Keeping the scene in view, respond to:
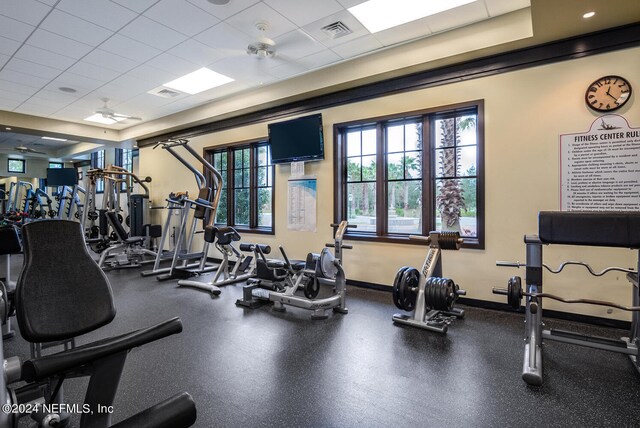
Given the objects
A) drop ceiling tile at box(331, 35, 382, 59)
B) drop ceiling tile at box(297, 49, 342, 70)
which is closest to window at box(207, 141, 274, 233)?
drop ceiling tile at box(297, 49, 342, 70)

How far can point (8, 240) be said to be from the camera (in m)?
2.78

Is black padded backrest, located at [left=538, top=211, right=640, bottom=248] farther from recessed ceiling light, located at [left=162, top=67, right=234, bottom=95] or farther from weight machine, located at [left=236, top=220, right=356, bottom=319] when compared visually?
recessed ceiling light, located at [left=162, top=67, right=234, bottom=95]

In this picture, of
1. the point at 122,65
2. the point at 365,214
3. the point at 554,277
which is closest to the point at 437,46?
the point at 365,214

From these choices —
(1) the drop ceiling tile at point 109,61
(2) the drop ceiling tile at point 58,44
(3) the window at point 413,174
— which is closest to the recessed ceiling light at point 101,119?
(1) the drop ceiling tile at point 109,61

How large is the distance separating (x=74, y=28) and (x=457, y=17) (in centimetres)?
410

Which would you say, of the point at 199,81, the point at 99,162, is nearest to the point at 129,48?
the point at 199,81

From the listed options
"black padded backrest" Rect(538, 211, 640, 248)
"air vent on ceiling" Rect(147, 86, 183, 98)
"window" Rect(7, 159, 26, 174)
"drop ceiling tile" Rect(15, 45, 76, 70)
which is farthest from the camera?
"window" Rect(7, 159, 26, 174)

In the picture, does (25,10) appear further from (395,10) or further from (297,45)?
(395,10)

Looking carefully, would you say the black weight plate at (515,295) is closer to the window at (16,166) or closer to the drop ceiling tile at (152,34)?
the drop ceiling tile at (152,34)

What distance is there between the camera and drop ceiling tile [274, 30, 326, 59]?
377 cm

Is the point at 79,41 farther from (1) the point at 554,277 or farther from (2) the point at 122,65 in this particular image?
(1) the point at 554,277

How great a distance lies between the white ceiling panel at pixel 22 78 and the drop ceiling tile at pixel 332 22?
4397 mm

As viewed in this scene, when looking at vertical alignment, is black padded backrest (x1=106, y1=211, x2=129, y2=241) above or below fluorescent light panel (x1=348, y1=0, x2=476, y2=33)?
below

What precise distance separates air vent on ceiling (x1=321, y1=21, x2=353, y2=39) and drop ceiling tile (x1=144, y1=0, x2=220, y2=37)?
116 cm
